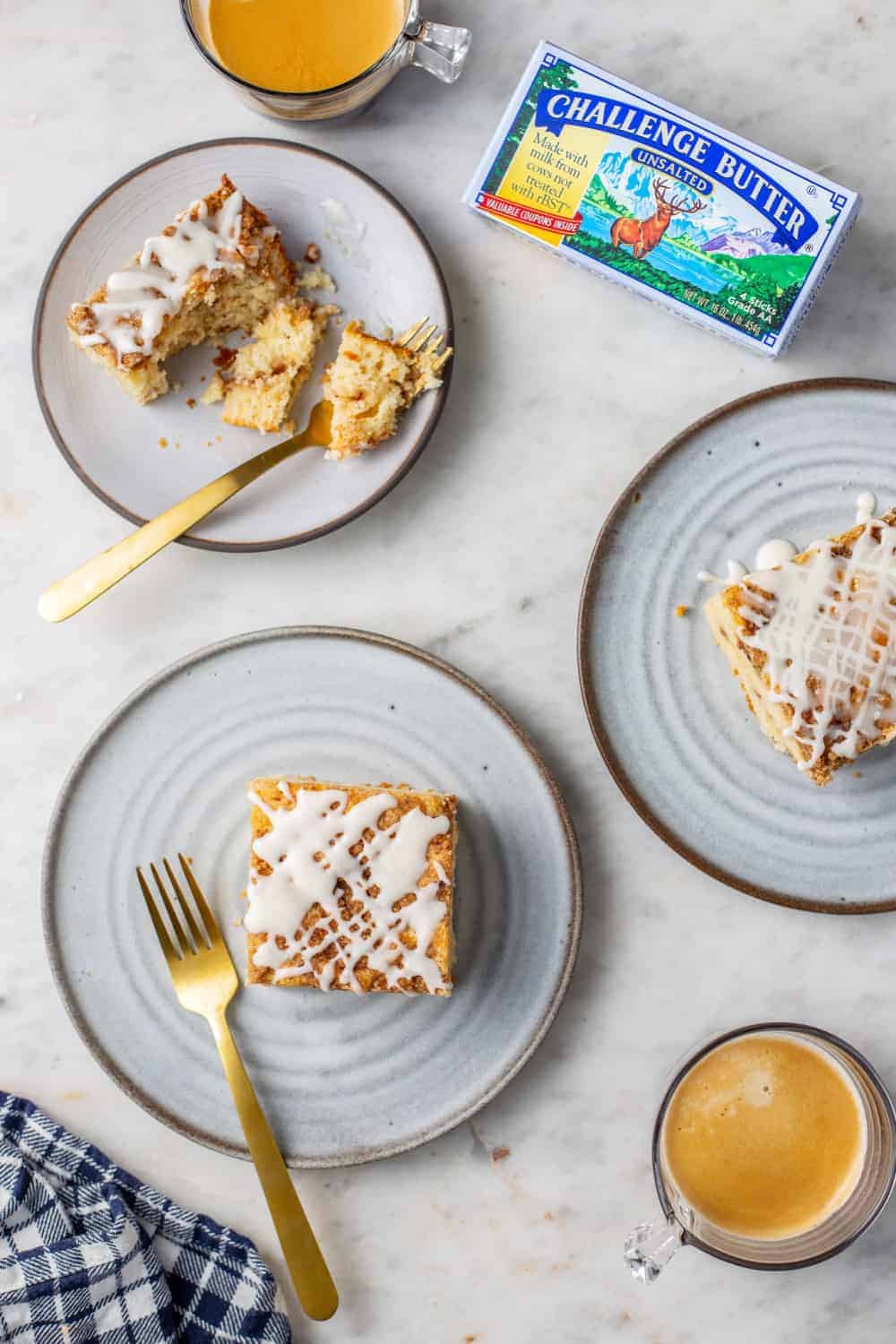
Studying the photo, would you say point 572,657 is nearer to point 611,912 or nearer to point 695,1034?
point 611,912

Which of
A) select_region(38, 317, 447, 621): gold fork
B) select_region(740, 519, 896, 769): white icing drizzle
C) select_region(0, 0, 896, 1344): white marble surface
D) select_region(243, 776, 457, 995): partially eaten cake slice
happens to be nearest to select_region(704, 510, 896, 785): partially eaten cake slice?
select_region(740, 519, 896, 769): white icing drizzle

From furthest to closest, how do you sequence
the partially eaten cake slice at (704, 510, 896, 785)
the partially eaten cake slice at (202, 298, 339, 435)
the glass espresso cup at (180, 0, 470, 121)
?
the partially eaten cake slice at (202, 298, 339, 435) < the glass espresso cup at (180, 0, 470, 121) < the partially eaten cake slice at (704, 510, 896, 785)

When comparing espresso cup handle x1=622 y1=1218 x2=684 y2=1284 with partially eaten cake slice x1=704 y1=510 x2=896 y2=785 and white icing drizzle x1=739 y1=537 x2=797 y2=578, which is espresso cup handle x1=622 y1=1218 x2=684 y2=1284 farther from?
white icing drizzle x1=739 y1=537 x2=797 y2=578

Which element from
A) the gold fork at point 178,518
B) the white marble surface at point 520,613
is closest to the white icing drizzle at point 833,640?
the white marble surface at point 520,613

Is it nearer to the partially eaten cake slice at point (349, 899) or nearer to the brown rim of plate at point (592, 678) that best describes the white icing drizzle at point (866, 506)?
the brown rim of plate at point (592, 678)

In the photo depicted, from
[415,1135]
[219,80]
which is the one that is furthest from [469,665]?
[219,80]

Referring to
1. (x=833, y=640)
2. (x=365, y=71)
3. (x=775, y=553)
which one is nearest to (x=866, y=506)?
(x=775, y=553)
